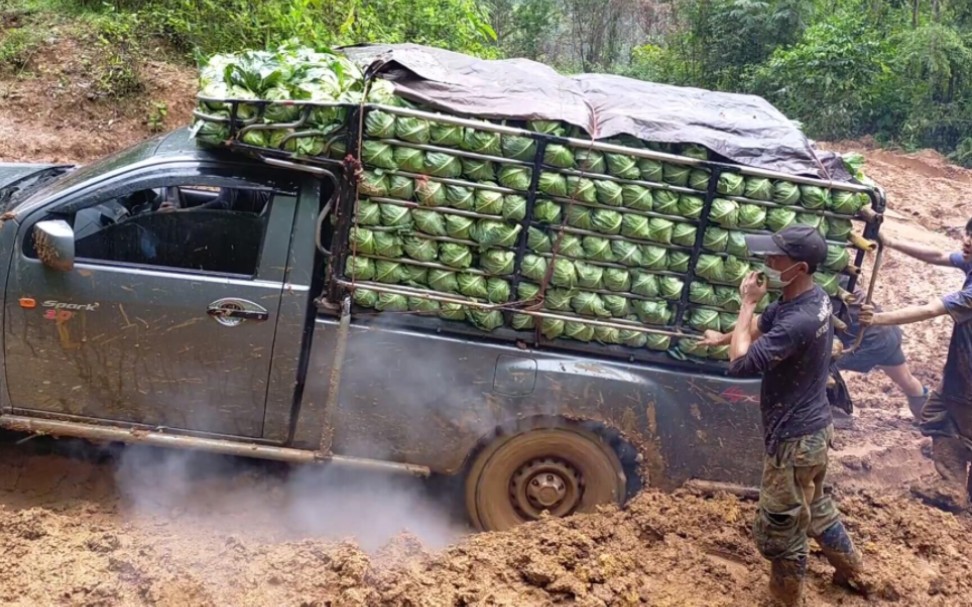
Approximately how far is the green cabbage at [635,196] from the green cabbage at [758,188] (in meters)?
0.47

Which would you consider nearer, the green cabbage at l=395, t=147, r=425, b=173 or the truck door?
the green cabbage at l=395, t=147, r=425, b=173

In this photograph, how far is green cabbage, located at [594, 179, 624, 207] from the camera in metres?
3.82

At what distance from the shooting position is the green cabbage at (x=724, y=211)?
3.86 metres

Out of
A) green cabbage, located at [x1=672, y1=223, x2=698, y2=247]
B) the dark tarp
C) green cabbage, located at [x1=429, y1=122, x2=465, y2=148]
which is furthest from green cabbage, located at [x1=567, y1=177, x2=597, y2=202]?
green cabbage, located at [x1=429, y1=122, x2=465, y2=148]

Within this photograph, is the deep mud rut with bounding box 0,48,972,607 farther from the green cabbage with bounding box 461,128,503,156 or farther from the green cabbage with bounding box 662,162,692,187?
the green cabbage with bounding box 461,128,503,156

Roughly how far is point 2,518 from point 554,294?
110 inches

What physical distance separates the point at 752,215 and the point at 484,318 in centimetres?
138

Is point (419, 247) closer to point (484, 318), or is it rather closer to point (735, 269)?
point (484, 318)

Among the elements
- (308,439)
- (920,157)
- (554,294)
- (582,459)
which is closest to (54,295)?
(308,439)

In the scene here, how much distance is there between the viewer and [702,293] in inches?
158

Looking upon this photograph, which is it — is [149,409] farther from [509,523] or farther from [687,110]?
[687,110]

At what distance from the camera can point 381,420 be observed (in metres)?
4.12

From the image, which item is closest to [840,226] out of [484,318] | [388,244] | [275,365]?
[484,318]

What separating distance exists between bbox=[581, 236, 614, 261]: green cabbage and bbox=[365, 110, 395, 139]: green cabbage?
3.49 feet
